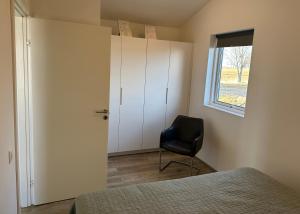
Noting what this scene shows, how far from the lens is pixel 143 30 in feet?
13.6

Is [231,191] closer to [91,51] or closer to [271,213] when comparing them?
[271,213]

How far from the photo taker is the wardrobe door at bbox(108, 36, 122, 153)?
3.64 metres

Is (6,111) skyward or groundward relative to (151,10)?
groundward

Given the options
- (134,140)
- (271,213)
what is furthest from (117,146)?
(271,213)

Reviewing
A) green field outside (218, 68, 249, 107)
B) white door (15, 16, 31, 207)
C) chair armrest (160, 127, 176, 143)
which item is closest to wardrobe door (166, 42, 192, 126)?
Result: chair armrest (160, 127, 176, 143)

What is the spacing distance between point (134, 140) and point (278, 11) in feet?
8.70

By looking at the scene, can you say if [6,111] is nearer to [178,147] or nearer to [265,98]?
A: [178,147]

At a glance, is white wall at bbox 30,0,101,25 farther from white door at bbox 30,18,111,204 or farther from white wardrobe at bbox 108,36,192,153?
white wardrobe at bbox 108,36,192,153

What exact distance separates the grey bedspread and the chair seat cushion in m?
1.20

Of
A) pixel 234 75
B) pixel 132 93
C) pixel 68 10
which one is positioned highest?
pixel 68 10

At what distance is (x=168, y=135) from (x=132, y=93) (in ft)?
2.82

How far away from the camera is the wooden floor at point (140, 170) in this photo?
319cm

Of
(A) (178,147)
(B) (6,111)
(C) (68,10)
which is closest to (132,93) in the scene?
(A) (178,147)

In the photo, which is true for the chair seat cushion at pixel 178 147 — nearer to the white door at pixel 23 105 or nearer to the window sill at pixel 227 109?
the window sill at pixel 227 109
